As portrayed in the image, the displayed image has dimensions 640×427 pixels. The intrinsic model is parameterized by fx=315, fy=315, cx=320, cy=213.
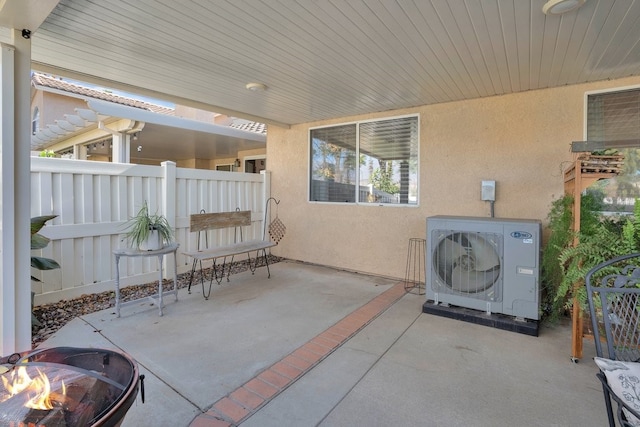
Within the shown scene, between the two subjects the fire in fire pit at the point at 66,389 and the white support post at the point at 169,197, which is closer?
the fire in fire pit at the point at 66,389

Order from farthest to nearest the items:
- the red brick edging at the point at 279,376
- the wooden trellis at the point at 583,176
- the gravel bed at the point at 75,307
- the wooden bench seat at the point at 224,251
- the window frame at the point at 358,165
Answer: the window frame at the point at 358,165, the wooden bench seat at the point at 224,251, the gravel bed at the point at 75,307, the wooden trellis at the point at 583,176, the red brick edging at the point at 279,376

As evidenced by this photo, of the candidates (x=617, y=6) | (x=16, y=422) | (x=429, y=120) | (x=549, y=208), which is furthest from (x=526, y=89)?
(x=16, y=422)

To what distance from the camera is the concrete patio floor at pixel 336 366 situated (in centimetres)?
194

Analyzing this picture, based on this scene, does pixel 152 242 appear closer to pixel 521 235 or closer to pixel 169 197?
pixel 169 197

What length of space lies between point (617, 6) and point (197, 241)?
17.8ft

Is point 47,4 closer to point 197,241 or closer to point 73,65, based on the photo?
point 73,65

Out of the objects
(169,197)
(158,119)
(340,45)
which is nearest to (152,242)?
(169,197)

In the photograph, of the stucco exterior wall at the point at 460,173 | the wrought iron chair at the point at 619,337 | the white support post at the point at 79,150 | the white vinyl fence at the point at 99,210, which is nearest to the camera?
the wrought iron chair at the point at 619,337

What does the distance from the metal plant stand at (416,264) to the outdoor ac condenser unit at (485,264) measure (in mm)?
1043

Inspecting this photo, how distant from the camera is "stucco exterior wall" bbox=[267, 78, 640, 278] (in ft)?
12.3

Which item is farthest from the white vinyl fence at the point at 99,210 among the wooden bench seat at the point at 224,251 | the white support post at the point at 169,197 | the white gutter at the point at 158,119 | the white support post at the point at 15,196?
the white gutter at the point at 158,119

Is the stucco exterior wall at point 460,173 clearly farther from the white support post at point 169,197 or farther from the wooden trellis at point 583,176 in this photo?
the white support post at point 169,197

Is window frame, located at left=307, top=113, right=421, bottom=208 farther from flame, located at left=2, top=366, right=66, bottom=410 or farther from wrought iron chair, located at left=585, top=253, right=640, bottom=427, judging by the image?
flame, located at left=2, top=366, right=66, bottom=410

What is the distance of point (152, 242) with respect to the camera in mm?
3525
